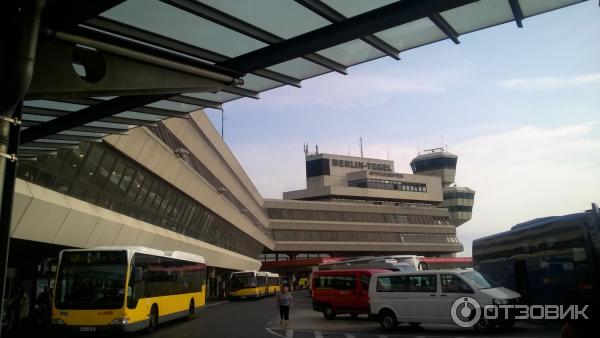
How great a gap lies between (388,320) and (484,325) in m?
3.71

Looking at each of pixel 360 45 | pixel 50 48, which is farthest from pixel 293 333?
pixel 50 48

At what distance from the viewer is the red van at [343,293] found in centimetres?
A: 2412

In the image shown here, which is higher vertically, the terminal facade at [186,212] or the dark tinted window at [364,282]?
the terminal facade at [186,212]

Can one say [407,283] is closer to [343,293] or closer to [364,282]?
[364,282]

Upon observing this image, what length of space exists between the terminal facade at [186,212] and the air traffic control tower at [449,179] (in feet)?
58.4

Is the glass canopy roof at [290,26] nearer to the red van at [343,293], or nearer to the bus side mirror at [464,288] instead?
the bus side mirror at [464,288]

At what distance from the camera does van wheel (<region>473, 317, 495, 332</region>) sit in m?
15.4

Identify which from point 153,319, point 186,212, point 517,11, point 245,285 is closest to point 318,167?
point 245,285

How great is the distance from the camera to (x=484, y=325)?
50.8 ft

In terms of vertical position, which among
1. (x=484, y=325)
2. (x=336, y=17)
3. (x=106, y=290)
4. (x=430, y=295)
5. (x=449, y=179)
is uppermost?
(x=449, y=179)

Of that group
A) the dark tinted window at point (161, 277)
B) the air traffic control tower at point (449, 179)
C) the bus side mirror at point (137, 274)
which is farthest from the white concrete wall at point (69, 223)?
the air traffic control tower at point (449, 179)

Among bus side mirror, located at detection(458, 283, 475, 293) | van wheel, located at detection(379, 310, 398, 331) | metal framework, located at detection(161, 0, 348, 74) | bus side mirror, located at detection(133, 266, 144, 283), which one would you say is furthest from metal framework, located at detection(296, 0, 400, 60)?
bus side mirror, located at detection(133, 266, 144, 283)

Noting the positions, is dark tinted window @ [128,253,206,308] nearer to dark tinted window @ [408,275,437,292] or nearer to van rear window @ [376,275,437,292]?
van rear window @ [376,275,437,292]

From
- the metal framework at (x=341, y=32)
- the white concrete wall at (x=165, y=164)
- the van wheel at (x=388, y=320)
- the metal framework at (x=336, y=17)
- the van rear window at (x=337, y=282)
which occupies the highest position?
the white concrete wall at (x=165, y=164)
